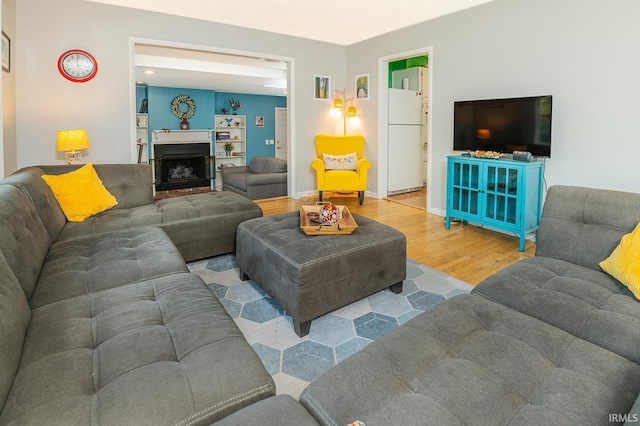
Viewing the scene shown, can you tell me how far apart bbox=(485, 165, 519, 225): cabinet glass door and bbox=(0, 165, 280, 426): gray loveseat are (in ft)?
10.0

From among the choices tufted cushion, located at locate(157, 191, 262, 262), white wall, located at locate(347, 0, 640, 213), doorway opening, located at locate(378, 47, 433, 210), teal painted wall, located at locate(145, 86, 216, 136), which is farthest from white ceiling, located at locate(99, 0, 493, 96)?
tufted cushion, located at locate(157, 191, 262, 262)

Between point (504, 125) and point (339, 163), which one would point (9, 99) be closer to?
point (339, 163)

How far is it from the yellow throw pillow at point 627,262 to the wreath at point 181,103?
8.78 metres

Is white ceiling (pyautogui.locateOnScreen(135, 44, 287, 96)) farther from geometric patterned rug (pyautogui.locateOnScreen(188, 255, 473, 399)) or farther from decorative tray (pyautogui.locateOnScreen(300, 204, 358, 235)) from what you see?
geometric patterned rug (pyautogui.locateOnScreen(188, 255, 473, 399))

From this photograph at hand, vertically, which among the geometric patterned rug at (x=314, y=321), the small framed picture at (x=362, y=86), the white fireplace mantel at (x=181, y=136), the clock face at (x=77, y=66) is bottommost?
the geometric patterned rug at (x=314, y=321)

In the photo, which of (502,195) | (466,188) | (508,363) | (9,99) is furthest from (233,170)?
(508,363)

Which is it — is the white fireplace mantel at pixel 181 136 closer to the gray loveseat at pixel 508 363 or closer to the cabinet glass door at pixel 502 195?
the cabinet glass door at pixel 502 195

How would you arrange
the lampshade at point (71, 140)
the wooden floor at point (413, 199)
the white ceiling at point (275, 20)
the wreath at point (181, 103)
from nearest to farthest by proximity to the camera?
the lampshade at point (71, 140), the white ceiling at point (275, 20), the wooden floor at point (413, 199), the wreath at point (181, 103)

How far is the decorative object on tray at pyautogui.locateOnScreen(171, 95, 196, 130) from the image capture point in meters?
8.71

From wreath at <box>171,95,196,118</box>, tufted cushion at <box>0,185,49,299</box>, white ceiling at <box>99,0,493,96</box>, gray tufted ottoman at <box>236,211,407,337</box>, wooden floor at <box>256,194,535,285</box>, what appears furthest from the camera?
wreath at <box>171,95,196,118</box>

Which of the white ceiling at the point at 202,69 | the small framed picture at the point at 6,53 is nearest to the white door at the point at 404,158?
the white ceiling at the point at 202,69

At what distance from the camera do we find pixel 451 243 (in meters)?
3.74

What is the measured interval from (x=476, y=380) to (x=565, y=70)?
11.6ft

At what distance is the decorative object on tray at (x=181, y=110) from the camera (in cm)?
871
